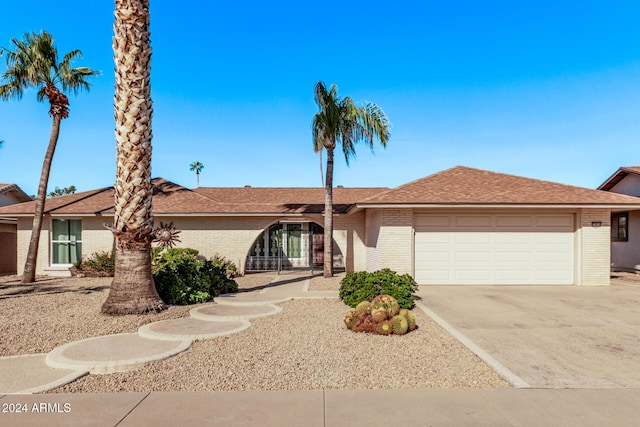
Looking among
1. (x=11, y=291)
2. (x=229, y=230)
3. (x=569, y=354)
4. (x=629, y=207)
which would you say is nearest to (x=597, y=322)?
(x=569, y=354)

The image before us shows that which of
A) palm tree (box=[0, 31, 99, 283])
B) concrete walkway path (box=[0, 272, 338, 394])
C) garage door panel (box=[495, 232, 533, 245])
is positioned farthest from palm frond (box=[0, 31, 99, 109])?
garage door panel (box=[495, 232, 533, 245])

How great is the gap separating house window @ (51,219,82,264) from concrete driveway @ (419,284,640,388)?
49.1 feet

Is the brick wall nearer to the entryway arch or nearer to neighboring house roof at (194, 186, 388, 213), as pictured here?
neighboring house roof at (194, 186, 388, 213)

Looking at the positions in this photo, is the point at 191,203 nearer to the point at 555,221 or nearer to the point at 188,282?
the point at 188,282

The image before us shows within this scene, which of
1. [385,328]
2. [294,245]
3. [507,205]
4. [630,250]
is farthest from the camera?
[294,245]

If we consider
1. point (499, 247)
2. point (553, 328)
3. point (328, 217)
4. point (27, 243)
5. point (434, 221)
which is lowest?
point (553, 328)

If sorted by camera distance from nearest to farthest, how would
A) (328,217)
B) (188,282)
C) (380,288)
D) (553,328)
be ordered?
A: (553,328) → (380,288) → (188,282) → (328,217)

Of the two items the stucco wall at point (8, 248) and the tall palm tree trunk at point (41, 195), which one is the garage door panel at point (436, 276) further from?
the stucco wall at point (8, 248)

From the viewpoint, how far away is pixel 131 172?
8.80 meters

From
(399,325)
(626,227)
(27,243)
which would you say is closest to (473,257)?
(399,325)

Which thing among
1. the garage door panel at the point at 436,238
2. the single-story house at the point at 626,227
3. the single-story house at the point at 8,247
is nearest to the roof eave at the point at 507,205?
the garage door panel at the point at 436,238

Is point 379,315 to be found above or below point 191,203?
below

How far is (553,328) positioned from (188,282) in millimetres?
8443

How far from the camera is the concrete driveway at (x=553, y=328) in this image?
5.19 metres
